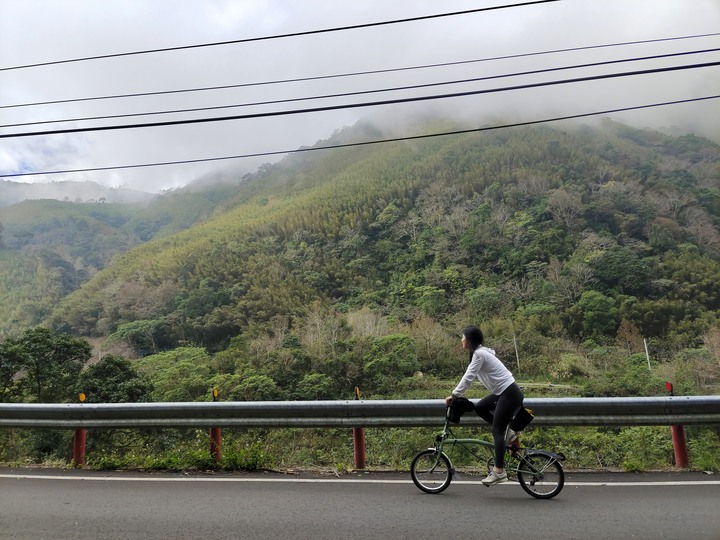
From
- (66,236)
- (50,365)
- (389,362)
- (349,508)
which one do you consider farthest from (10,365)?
(66,236)

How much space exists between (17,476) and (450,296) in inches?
1926

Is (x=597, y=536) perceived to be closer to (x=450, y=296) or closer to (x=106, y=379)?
(x=106, y=379)

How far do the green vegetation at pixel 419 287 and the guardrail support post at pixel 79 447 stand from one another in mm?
422

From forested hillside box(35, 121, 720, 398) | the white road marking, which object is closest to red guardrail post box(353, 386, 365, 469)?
the white road marking

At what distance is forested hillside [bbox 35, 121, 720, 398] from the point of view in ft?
115

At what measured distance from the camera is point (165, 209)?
396 feet

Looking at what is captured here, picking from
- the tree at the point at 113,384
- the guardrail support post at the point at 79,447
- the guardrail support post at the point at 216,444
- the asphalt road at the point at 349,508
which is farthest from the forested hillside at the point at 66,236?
the asphalt road at the point at 349,508

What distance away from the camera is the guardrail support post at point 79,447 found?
6.44 meters

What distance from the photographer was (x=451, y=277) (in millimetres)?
55312

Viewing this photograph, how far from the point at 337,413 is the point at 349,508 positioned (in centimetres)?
155

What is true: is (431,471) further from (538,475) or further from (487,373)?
(487,373)

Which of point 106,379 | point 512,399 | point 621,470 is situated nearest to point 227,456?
point 512,399

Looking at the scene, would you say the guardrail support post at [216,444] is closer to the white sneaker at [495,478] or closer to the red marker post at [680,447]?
the white sneaker at [495,478]

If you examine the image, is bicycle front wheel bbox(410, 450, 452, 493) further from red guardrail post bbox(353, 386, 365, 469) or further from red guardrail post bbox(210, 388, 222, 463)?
red guardrail post bbox(210, 388, 222, 463)
